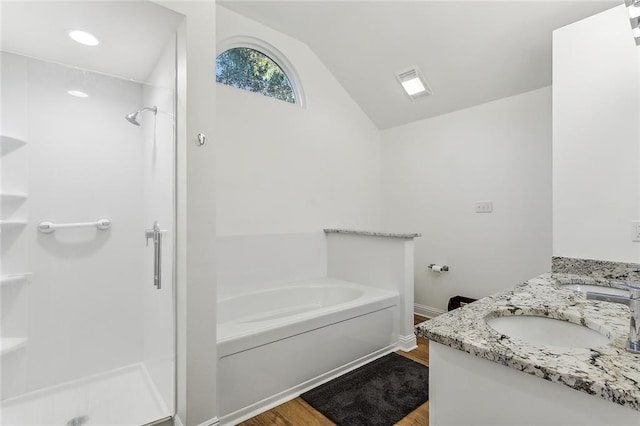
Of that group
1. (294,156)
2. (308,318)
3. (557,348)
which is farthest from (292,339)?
(294,156)

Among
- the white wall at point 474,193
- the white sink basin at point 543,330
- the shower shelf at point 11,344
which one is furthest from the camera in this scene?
the white wall at point 474,193

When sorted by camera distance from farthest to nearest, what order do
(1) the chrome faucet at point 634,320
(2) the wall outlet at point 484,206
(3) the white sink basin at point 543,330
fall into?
(2) the wall outlet at point 484,206 < (3) the white sink basin at point 543,330 < (1) the chrome faucet at point 634,320

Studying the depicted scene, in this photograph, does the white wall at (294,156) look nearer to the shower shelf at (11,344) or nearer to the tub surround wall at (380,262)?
the tub surround wall at (380,262)

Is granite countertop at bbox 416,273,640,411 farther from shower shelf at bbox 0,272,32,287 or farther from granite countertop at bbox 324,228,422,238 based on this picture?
shower shelf at bbox 0,272,32,287

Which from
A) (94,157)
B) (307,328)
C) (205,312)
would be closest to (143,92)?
(94,157)

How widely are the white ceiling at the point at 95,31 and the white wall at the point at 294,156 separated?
78 centimetres

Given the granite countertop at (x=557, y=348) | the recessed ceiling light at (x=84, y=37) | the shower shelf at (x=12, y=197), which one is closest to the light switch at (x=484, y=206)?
the granite countertop at (x=557, y=348)

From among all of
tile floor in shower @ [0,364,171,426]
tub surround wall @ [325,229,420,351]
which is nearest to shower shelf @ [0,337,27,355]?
tile floor in shower @ [0,364,171,426]

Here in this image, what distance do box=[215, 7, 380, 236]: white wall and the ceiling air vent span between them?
671 millimetres

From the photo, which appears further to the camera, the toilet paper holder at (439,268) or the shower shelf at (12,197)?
the toilet paper holder at (439,268)

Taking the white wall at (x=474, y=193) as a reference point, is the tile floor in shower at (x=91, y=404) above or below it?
below

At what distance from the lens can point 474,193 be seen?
296cm

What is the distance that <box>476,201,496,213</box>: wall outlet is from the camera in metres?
2.85

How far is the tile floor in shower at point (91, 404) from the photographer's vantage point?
160cm
